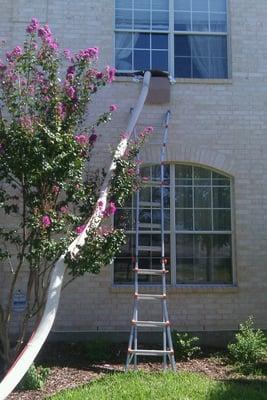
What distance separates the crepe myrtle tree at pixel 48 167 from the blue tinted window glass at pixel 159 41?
112 inches

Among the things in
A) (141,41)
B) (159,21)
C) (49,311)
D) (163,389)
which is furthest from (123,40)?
(163,389)

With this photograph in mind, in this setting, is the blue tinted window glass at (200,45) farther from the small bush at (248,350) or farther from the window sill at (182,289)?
the small bush at (248,350)

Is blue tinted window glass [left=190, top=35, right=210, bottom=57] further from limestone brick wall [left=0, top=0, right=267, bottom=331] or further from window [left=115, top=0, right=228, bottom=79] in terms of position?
limestone brick wall [left=0, top=0, right=267, bottom=331]

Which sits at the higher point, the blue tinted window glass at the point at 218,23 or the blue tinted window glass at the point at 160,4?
the blue tinted window glass at the point at 160,4

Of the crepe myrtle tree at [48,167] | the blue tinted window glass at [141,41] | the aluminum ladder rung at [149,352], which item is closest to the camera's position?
the crepe myrtle tree at [48,167]

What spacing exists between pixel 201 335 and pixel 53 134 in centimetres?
455

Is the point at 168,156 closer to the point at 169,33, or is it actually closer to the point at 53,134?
the point at 169,33

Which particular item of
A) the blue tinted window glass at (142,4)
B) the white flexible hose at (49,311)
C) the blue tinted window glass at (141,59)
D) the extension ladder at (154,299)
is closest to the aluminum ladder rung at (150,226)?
the extension ladder at (154,299)

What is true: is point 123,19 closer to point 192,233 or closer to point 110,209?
point 192,233

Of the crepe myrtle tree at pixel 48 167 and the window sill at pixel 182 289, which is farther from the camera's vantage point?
the window sill at pixel 182 289

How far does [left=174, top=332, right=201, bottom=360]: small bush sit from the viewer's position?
9188mm

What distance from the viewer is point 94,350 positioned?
30.4 feet

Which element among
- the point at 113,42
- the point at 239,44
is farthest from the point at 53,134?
the point at 239,44

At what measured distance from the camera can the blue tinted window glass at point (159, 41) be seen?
37.1 ft
